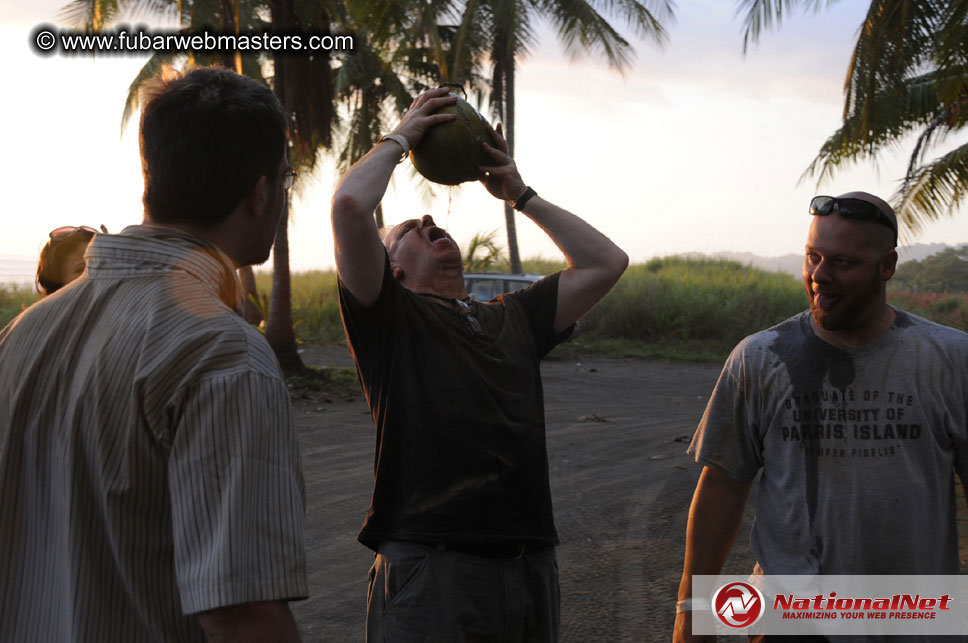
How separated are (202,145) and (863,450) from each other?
2.06m

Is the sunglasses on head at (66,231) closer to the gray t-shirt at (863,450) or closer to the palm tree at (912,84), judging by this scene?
the gray t-shirt at (863,450)

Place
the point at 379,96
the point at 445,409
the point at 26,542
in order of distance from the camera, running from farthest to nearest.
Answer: the point at 379,96, the point at 445,409, the point at 26,542

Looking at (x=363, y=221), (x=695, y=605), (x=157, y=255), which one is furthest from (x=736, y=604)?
(x=157, y=255)

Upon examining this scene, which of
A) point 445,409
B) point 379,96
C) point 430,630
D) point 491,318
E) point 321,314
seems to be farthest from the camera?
point 379,96

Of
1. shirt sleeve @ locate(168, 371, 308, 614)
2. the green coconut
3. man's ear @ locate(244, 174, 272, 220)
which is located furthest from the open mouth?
shirt sleeve @ locate(168, 371, 308, 614)

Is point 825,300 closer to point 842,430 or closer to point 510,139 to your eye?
point 842,430

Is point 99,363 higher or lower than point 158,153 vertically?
lower

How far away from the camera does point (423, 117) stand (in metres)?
2.79

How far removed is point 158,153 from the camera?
148cm

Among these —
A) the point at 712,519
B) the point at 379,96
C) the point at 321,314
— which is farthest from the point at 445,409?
the point at 379,96

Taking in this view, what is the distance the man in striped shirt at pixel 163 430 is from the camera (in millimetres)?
1321

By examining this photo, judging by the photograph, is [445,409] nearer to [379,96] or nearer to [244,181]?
[244,181]

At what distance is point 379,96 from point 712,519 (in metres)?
26.2

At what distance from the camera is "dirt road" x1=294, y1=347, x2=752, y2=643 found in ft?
15.9
